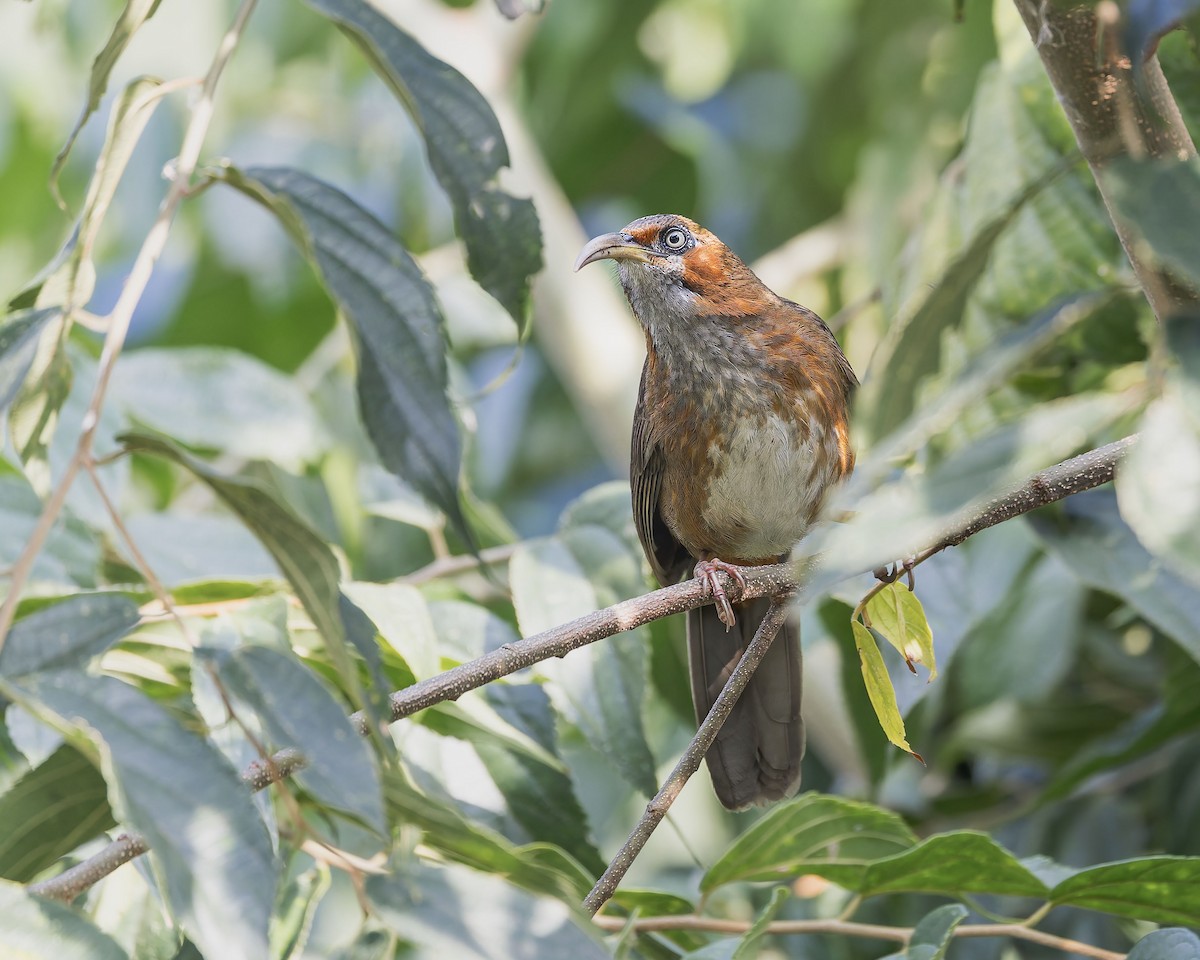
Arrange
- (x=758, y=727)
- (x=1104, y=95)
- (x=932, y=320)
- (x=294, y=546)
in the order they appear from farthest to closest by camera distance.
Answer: (x=758, y=727), (x=932, y=320), (x=1104, y=95), (x=294, y=546)

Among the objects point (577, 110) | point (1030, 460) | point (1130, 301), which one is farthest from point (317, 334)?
point (1030, 460)

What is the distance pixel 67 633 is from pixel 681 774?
954mm

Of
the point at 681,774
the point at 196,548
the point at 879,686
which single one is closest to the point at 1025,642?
the point at 879,686

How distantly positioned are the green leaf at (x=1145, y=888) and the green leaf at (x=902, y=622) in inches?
19.1

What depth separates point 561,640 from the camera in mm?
2096

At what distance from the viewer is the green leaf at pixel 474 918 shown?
1562 millimetres

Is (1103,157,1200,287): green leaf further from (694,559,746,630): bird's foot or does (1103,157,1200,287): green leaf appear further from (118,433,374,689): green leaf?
(694,559,746,630): bird's foot

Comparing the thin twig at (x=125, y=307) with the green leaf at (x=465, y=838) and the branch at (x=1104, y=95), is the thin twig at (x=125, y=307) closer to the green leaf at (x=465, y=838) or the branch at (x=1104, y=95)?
the green leaf at (x=465, y=838)

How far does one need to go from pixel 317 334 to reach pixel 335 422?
2.04 metres

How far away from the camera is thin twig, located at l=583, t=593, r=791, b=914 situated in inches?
80.3

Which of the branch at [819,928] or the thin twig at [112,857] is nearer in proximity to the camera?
the thin twig at [112,857]

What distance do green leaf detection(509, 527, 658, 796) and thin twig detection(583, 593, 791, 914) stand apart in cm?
34

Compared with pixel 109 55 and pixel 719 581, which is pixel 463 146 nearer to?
pixel 109 55

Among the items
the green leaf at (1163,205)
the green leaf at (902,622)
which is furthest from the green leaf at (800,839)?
the green leaf at (1163,205)
